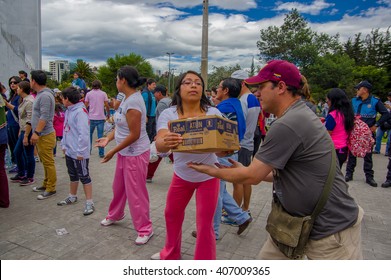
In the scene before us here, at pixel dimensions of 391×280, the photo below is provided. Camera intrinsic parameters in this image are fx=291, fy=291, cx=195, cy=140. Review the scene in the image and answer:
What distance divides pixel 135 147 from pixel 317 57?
48112mm

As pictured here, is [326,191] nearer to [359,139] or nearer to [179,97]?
[179,97]

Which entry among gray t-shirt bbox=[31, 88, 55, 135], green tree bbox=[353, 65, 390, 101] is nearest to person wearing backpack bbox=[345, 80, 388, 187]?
gray t-shirt bbox=[31, 88, 55, 135]

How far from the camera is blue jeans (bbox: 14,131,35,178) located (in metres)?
5.91

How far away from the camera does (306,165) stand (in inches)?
70.2

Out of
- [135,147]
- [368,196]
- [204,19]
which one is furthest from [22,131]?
[204,19]

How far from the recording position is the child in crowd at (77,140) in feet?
14.8

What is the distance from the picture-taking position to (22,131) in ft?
19.7

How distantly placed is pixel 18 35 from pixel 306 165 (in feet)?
41.2

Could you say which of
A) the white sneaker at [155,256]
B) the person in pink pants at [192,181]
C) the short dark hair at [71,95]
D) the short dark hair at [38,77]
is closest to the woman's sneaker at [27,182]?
the short dark hair at [38,77]

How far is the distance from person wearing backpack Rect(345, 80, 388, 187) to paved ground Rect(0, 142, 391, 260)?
0.97 m

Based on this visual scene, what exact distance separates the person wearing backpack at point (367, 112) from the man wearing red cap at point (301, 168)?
538 cm

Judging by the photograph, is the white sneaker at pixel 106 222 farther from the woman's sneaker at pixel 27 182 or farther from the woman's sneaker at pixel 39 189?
the woman's sneaker at pixel 27 182

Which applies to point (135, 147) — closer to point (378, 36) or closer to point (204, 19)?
point (204, 19)

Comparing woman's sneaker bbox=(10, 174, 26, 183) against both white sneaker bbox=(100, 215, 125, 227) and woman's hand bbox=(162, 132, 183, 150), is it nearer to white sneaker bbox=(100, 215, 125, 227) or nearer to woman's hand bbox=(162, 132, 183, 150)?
white sneaker bbox=(100, 215, 125, 227)
